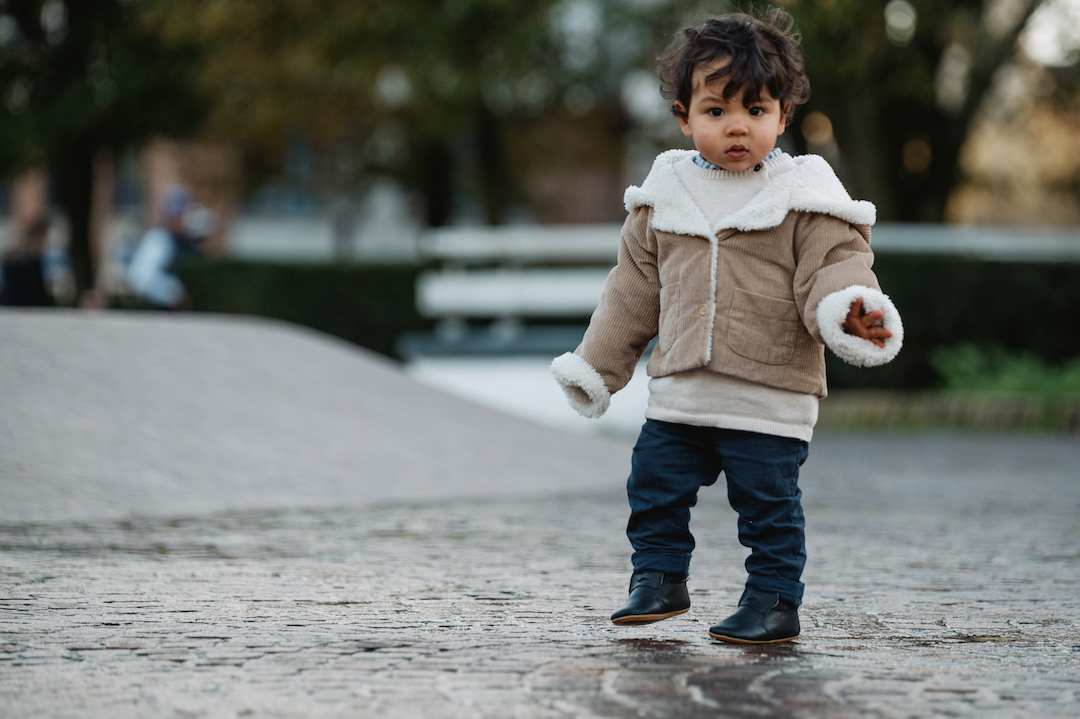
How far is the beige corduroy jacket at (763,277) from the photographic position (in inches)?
132

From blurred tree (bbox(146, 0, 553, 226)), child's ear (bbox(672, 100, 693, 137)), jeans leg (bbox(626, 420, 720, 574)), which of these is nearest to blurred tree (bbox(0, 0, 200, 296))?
blurred tree (bbox(146, 0, 553, 226))

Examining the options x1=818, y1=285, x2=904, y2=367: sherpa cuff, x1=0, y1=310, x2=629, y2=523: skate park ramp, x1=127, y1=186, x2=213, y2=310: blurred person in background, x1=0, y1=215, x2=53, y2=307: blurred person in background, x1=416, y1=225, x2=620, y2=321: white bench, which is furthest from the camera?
x1=0, y1=215, x2=53, y2=307: blurred person in background

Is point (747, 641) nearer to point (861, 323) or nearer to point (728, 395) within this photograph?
point (728, 395)

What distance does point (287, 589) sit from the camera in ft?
13.4

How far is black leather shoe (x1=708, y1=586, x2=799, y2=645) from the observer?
3324mm

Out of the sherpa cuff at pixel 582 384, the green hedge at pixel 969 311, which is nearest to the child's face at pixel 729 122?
the sherpa cuff at pixel 582 384

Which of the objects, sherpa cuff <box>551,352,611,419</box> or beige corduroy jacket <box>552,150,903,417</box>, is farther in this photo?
sherpa cuff <box>551,352,611,419</box>

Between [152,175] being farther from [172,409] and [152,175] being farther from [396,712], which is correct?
[396,712]

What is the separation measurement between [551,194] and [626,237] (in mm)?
26704

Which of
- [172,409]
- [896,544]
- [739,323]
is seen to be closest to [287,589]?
[739,323]

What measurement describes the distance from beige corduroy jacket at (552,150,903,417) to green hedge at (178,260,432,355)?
11.5 m

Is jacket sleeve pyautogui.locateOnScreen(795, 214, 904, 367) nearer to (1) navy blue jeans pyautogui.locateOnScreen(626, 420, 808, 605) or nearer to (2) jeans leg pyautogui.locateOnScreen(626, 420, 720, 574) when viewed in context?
(1) navy blue jeans pyautogui.locateOnScreen(626, 420, 808, 605)

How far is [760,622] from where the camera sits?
10.9ft

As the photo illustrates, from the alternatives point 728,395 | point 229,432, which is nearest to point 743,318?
point 728,395
